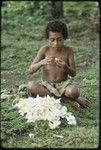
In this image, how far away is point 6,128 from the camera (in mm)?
4285

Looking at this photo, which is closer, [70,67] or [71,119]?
[71,119]

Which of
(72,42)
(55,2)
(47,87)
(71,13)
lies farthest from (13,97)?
(71,13)

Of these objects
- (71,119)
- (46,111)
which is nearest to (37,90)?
(46,111)

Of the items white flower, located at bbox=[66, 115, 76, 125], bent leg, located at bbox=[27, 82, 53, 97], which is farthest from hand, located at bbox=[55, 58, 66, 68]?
white flower, located at bbox=[66, 115, 76, 125]

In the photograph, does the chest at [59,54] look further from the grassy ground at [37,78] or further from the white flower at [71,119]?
the white flower at [71,119]

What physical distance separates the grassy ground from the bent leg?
280 mm

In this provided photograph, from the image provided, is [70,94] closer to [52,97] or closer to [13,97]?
[52,97]

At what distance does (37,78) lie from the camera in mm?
6816

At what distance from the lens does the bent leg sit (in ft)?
15.9

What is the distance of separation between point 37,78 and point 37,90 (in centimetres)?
196

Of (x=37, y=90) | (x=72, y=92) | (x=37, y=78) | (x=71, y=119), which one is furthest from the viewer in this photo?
(x=37, y=78)

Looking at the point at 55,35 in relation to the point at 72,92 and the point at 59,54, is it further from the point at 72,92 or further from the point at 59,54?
the point at 72,92

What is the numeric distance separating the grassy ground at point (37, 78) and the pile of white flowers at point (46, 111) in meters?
0.06

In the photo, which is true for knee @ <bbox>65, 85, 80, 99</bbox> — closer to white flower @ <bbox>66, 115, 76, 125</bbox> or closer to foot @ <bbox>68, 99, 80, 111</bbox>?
foot @ <bbox>68, 99, 80, 111</bbox>
